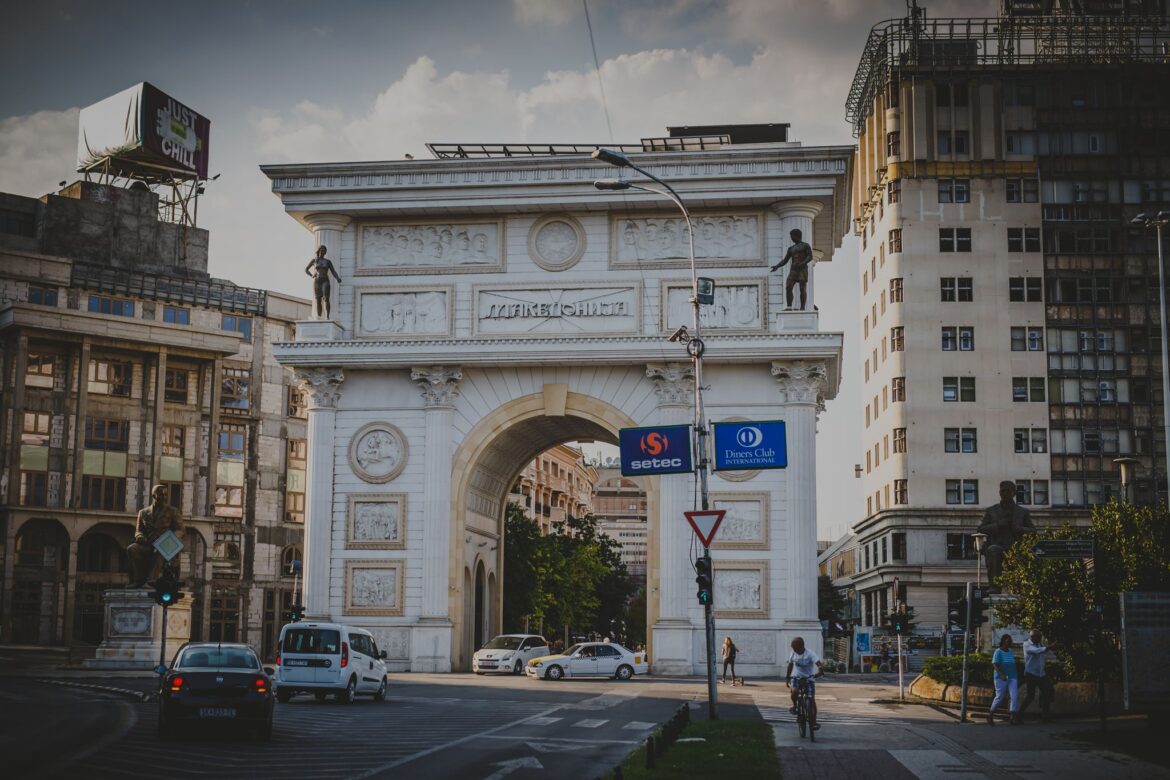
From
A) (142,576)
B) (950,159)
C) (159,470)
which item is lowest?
(142,576)

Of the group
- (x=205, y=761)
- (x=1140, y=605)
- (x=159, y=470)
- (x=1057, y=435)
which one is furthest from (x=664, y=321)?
(x=159, y=470)

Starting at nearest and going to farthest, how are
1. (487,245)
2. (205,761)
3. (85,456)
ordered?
(205,761) < (487,245) < (85,456)

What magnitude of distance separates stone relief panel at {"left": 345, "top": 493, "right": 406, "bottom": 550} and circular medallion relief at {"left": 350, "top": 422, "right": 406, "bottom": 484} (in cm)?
74

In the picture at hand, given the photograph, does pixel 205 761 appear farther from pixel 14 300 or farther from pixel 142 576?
pixel 14 300

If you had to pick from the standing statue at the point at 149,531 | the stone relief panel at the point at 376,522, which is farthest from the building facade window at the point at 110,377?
the stone relief panel at the point at 376,522

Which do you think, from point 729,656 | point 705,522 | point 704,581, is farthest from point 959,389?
point 705,522

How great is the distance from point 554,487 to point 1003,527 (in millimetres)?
108197

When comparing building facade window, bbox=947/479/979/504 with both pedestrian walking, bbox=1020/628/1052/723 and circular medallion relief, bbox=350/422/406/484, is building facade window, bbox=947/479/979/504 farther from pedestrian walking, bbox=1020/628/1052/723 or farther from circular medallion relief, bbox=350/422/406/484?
pedestrian walking, bbox=1020/628/1052/723

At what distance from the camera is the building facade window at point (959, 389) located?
80875mm

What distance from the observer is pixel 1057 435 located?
8012 centimetres

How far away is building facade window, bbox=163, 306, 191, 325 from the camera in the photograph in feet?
288

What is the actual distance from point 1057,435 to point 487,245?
43.7 meters

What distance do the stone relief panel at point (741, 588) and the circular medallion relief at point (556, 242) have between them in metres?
11.8

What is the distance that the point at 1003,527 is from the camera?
3562 centimetres
